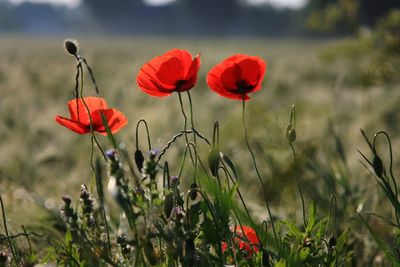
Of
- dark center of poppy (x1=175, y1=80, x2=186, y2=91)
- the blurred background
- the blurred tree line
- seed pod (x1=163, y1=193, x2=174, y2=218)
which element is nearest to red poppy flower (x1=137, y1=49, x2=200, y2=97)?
dark center of poppy (x1=175, y1=80, x2=186, y2=91)

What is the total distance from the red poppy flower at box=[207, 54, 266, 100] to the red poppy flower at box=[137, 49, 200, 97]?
0.05m

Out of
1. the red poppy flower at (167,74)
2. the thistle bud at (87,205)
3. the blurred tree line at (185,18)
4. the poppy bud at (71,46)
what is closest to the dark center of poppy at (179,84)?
the red poppy flower at (167,74)

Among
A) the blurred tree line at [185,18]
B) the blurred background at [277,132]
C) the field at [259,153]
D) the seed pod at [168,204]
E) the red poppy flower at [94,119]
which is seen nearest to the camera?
the seed pod at [168,204]

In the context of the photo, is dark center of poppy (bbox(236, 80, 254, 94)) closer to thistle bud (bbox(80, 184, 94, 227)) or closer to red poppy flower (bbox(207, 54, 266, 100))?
red poppy flower (bbox(207, 54, 266, 100))

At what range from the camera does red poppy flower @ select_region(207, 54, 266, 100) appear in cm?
105

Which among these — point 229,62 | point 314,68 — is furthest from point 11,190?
point 314,68

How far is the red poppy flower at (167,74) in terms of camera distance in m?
1.03

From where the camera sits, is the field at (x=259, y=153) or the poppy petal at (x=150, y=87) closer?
the poppy petal at (x=150, y=87)

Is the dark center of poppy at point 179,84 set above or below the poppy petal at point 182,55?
below

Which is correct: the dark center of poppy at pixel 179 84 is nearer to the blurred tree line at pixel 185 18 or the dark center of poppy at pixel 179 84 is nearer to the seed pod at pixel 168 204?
the seed pod at pixel 168 204

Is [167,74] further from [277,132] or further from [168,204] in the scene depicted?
[277,132]

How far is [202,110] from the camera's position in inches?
213

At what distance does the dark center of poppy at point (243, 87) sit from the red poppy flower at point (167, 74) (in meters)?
0.09

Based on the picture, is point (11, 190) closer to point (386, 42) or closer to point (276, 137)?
point (276, 137)
